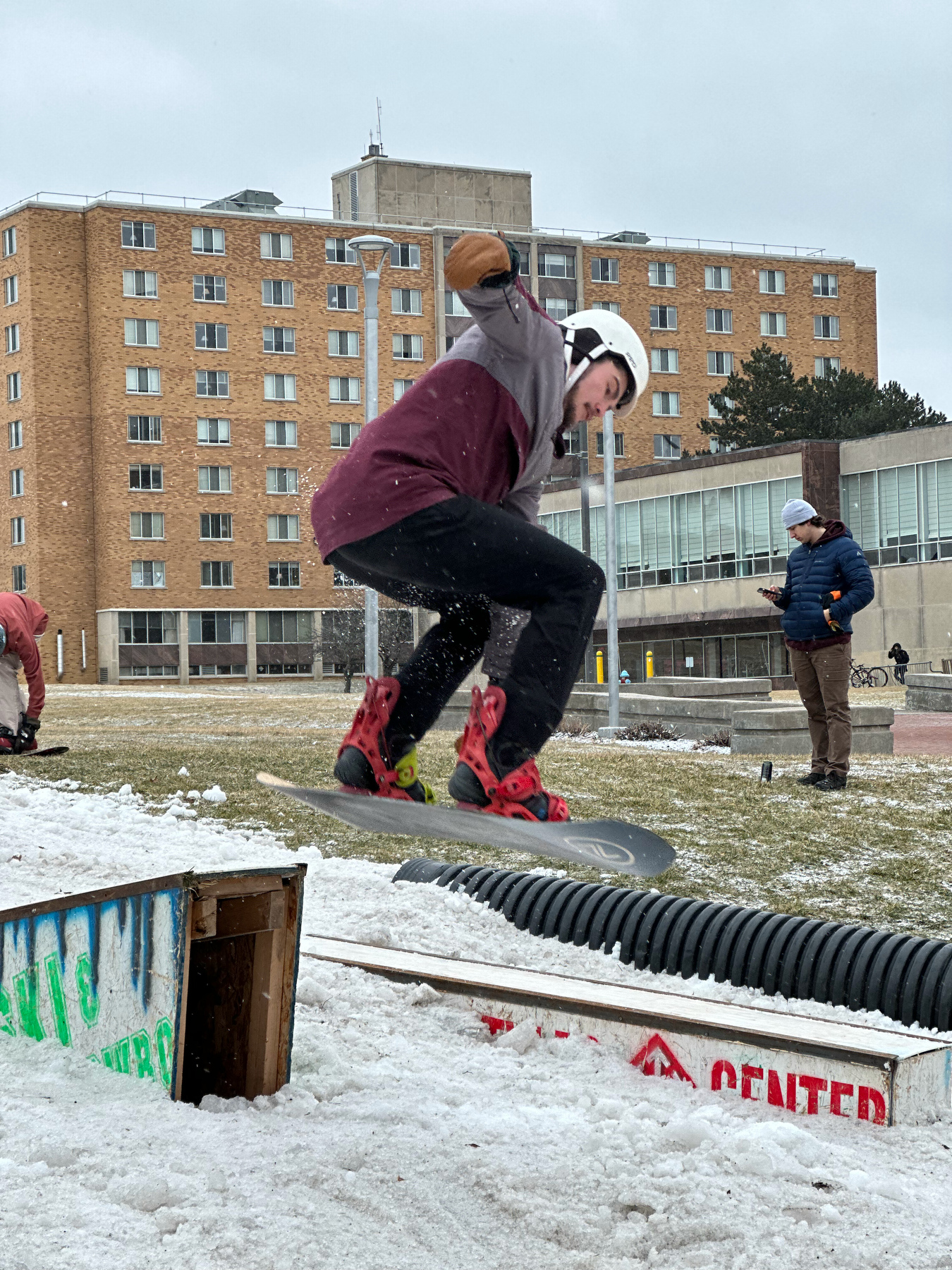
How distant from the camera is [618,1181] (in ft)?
12.6

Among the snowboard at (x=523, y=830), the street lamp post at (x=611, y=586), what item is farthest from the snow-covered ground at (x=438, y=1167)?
the street lamp post at (x=611, y=586)

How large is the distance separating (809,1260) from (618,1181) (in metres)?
0.63

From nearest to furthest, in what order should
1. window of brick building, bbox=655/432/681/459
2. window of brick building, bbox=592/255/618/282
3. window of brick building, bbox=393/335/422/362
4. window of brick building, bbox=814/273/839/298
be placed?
window of brick building, bbox=393/335/422/362
window of brick building, bbox=592/255/618/282
window of brick building, bbox=655/432/681/459
window of brick building, bbox=814/273/839/298

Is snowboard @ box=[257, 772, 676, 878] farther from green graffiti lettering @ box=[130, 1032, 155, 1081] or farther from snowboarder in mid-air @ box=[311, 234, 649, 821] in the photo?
green graffiti lettering @ box=[130, 1032, 155, 1081]

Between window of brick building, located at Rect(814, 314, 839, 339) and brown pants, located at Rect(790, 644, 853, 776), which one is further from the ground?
window of brick building, located at Rect(814, 314, 839, 339)

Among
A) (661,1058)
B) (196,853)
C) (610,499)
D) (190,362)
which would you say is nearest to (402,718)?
(661,1058)

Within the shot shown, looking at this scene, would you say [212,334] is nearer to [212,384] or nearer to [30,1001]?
[212,384]

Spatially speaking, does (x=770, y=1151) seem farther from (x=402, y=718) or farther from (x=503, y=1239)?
(x=402, y=718)

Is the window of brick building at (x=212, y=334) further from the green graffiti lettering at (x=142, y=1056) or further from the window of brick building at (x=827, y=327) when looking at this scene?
the green graffiti lettering at (x=142, y=1056)

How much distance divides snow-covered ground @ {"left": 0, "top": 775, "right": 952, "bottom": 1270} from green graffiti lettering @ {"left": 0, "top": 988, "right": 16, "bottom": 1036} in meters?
0.11

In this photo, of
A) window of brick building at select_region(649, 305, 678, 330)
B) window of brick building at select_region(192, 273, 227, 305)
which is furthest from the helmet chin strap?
window of brick building at select_region(649, 305, 678, 330)

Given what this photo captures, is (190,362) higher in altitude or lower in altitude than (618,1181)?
higher

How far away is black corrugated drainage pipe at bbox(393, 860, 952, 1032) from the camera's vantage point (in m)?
5.62

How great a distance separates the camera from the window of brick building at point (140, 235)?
57.5 meters
